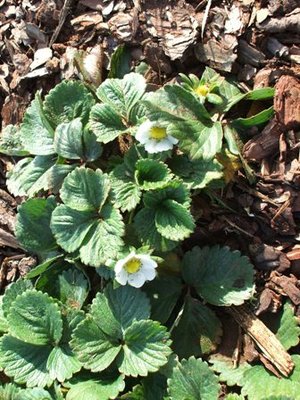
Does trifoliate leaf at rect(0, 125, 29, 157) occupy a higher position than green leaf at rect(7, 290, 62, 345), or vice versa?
trifoliate leaf at rect(0, 125, 29, 157)

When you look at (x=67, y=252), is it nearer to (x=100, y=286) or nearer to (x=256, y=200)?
(x=100, y=286)

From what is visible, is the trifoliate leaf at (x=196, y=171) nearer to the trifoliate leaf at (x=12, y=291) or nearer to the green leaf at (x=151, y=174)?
the green leaf at (x=151, y=174)

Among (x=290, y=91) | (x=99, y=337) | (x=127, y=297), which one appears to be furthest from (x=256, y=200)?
(x=99, y=337)

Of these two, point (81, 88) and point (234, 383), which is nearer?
point (234, 383)

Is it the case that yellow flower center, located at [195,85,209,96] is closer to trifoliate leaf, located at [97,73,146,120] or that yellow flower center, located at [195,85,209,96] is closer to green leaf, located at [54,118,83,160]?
trifoliate leaf, located at [97,73,146,120]

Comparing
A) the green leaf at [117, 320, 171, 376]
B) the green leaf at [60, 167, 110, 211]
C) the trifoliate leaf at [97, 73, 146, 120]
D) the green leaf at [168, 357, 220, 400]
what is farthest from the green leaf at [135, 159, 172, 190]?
the green leaf at [168, 357, 220, 400]

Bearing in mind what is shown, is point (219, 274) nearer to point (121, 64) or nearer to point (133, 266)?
point (133, 266)

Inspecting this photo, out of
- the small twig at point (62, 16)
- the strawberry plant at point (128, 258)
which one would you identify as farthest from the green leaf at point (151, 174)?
the small twig at point (62, 16)
